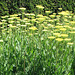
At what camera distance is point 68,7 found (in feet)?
25.2

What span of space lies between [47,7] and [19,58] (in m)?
4.16

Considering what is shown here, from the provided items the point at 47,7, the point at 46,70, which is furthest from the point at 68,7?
the point at 46,70

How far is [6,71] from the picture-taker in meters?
2.91

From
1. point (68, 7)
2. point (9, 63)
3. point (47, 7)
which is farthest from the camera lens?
point (68, 7)

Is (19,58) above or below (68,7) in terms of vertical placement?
below

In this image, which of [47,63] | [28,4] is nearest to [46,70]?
[47,63]

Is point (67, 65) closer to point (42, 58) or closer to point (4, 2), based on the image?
point (42, 58)

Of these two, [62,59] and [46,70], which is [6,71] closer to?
[46,70]

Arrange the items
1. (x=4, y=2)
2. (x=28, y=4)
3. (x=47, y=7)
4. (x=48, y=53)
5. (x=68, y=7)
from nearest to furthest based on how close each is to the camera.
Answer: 1. (x=48, y=53)
2. (x=4, y=2)
3. (x=28, y=4)
4. (x=47, y=7)
5. (x=68, y=7)

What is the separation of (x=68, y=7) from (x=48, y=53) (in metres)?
4.77

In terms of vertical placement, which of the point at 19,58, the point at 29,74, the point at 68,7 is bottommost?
the point at 29,74

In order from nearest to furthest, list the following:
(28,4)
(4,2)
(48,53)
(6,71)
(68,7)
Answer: (6,71), (48,53), (4,2), (28,4), (68,7)

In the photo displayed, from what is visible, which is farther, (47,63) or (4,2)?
(4,2)

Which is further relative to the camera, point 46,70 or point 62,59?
point 62,59
